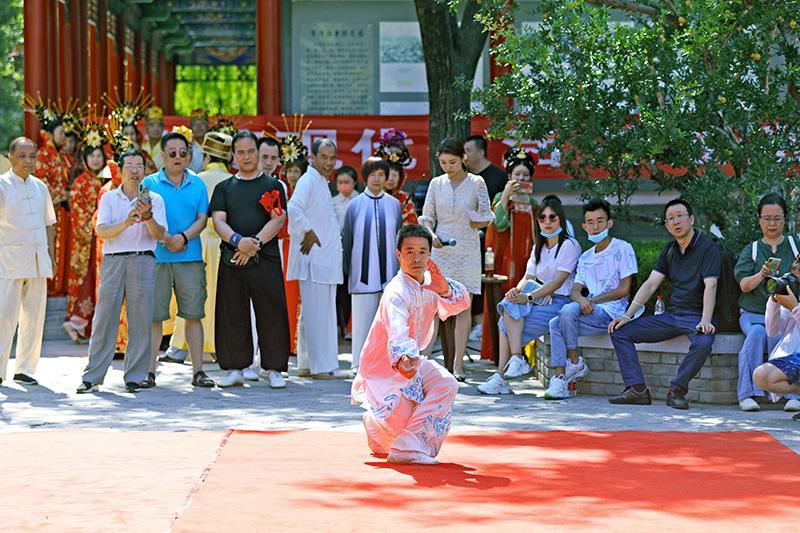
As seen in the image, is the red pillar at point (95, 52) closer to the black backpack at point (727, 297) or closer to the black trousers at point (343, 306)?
the black trousers at point (343, 306)

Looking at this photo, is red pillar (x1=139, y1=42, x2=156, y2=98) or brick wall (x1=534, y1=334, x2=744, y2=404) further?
red pillar (x1=139, y1=42, x2=156, y2=98)

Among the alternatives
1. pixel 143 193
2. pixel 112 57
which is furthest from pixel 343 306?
pixel 112 57

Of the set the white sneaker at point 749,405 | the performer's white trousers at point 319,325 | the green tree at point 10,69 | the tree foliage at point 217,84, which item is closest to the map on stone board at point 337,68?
the performer's white trousers at point 319,325

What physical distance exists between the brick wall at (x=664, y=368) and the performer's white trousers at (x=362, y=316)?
4.95 feet

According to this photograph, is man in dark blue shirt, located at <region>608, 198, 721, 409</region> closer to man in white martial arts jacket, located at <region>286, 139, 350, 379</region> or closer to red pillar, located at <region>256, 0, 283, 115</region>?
man in white martial arts jacket, located at <region>286, 139, 350, 379</region>

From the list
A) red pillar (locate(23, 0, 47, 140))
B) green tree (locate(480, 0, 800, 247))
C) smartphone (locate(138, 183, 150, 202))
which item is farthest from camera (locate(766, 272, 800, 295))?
red pillar (locate(23, 0, 47, 140))

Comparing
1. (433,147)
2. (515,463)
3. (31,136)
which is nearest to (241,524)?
(515,463)

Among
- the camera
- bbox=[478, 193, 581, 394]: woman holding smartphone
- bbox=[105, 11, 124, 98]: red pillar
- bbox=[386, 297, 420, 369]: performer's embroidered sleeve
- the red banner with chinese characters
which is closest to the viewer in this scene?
bbox=[386, 297, 420, 369]: performer's embroidered sleeve

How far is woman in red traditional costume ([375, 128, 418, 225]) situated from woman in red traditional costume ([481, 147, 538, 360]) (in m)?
0.64

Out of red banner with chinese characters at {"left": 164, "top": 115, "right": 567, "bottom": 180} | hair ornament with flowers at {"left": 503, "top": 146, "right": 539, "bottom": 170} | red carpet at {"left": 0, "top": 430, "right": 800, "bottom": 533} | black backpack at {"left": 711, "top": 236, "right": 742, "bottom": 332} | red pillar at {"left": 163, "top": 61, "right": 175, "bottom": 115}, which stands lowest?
red carpet at {"left": 0, "top": 430, "right": 800, "bottom": 533}

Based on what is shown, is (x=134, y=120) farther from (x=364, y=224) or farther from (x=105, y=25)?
(x=105, y=25)

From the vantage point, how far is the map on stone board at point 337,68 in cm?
1742

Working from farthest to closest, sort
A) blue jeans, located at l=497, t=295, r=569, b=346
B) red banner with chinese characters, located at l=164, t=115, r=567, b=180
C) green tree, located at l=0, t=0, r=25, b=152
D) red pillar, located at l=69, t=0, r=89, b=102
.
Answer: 1. green tree, located at l=0, t=0, r=25, b=152
2. red pillar, located at l=69, t=0, r=89, b=102
3. red banner with chinese characters, located at l=164, t=115, r=567, b=180
4. blue jeans, located at l=497, t=295, r=569, b=346

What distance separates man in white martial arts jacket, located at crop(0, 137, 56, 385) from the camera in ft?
33.1
